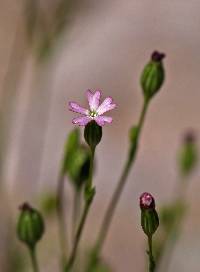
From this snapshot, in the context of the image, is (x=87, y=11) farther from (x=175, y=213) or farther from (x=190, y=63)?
(x=175, y=213)

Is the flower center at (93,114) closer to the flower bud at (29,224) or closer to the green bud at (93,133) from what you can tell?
the green bud at (93,133)

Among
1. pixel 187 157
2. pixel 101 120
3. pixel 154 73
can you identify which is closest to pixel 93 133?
pixel 101 120

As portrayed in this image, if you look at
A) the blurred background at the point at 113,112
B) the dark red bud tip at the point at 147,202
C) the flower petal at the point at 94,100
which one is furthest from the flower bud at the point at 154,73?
the blurred background at the point at 113,112

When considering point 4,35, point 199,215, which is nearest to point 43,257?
point 199,215

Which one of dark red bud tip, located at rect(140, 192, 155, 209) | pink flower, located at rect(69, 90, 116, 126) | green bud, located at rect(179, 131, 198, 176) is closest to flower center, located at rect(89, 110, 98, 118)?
pink flower, located at rect(69, 90, 116, 126)

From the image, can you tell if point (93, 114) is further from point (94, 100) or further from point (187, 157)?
point (187, 157)

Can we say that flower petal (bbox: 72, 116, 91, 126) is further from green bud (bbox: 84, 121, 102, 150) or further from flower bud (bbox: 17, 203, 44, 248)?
flower bud (bbox: 17, 203, 44, 248)
